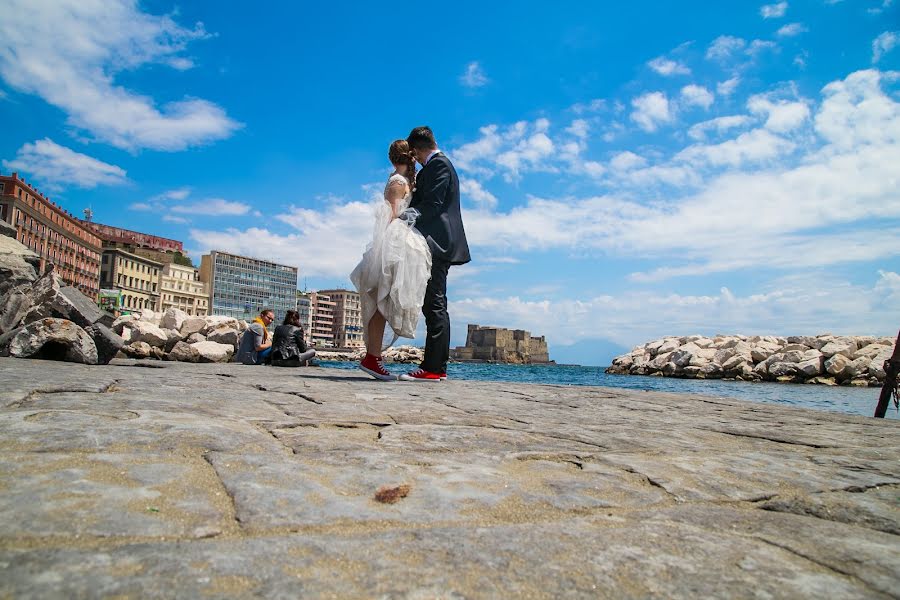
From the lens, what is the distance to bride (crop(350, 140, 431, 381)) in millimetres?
4234

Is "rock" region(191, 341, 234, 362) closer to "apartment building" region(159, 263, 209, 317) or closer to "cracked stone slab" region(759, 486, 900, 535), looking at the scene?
"cracked stone slab" region(759, 486, 900, 535)

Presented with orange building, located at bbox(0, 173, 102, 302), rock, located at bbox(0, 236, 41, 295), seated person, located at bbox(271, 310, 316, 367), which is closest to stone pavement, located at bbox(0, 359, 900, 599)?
rock, located at bbox(0, 236, 41, 295)

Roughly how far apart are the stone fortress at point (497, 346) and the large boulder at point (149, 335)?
77.2 metres

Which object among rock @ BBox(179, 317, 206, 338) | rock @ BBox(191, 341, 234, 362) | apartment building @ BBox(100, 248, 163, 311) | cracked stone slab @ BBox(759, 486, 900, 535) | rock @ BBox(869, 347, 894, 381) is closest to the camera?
cracked stone slab @ BBox(759, 486, 900, 535)

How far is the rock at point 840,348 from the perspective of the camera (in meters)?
26.9

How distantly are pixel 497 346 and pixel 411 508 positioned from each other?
292 ft

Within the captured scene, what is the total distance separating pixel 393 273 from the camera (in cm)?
425

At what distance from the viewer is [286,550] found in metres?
0.89

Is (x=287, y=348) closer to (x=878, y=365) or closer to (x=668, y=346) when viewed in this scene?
(x=878, y=365)

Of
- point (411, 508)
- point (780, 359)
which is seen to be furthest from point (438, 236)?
point (780, 359)

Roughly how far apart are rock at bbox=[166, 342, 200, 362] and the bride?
9.33m

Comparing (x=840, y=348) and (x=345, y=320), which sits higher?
(x=345, y=320)

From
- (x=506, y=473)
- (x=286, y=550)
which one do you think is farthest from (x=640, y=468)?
(x=286, y=550)

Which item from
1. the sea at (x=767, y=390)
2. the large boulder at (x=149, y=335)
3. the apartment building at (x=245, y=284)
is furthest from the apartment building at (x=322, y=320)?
the large boulder at (x=149, y=335)
